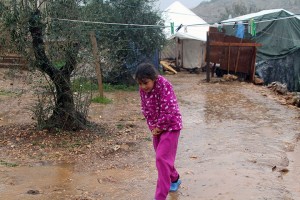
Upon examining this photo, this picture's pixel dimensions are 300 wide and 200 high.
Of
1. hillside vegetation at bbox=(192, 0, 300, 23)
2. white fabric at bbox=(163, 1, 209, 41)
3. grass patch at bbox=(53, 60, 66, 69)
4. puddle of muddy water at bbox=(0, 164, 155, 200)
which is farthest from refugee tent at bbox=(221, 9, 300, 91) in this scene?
hillside vegetation at bbox=(192, 0, 300, 23)

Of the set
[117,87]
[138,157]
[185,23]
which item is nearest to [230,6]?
[185,23]

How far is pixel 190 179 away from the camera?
4.87 m

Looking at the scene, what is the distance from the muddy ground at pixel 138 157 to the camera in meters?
4.46

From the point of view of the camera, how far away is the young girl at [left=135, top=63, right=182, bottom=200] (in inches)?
154

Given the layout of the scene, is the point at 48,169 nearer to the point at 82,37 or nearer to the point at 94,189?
the point at 94,189

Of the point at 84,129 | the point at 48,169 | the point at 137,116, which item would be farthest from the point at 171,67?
the point at 48,169

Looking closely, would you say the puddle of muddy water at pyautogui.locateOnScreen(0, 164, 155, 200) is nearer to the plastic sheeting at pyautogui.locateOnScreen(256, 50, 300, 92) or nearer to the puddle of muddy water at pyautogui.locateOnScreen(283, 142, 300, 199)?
the puddle of muddy water at pyautogui.locateOnScreen(283, 142, 300, 199)

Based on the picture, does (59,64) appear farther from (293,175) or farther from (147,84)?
(293,175)

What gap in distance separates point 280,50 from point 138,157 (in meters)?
12.9

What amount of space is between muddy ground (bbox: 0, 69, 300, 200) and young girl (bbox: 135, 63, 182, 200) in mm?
461

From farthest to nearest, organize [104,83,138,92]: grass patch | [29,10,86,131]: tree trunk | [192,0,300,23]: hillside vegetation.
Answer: [192,0,300,23]: hillside vegetation, [104,83,138,92]: grass patch, [29,10,86,131]: tree trunk

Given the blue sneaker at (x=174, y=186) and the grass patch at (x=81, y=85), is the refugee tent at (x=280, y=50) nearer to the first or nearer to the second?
the grass patch at (x=81, y=85)

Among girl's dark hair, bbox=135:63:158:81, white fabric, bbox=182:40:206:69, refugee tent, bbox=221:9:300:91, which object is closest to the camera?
girl's dark hair, bbox=135:63:158:81

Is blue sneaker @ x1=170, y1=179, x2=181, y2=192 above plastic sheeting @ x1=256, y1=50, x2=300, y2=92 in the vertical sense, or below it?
above
